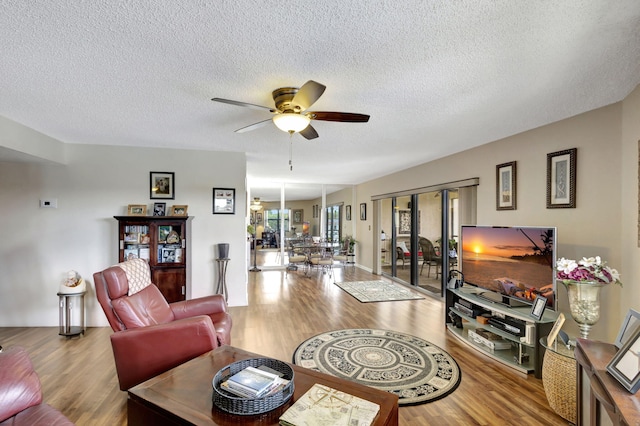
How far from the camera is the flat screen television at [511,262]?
276 cm

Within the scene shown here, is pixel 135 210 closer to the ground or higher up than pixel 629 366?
higher up

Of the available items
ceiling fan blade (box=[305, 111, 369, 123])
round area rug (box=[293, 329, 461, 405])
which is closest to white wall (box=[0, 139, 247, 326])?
round area rug (box=[293, 329, 461, 405])

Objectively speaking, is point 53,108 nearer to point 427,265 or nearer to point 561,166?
point 561,166

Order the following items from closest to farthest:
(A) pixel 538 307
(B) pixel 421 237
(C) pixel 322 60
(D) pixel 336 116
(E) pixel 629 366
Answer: (E) pixel 629 366, (C) pixel 322 60, (D) pixel 336 116, (A) pixel 538 307, (B) pixel 421 237

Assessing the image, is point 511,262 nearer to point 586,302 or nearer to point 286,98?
point 586,302

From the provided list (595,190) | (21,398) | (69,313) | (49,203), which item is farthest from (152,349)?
(595,190)

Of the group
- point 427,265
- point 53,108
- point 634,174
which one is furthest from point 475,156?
point 53,108

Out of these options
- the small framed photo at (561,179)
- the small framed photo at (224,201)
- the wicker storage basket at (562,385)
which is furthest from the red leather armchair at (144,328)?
the small framed photo at (561,179)

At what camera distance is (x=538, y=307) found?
266 centimetres

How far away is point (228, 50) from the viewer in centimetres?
181

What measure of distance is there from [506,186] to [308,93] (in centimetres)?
→ 296

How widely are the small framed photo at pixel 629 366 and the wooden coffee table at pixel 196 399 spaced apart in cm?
100

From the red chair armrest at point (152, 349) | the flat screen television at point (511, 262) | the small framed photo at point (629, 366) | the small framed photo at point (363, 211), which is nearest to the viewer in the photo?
the small framed photo at point (629, 366)

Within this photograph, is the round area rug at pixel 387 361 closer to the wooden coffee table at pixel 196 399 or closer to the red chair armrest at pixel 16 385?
the wooden coffee table at pixel 196 399
